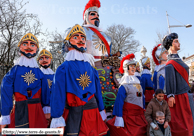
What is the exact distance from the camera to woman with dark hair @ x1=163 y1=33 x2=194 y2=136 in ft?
10.6

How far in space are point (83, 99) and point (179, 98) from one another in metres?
1.97

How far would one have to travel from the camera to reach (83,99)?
2.48 meters

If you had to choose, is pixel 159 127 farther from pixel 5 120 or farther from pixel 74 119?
pixel 5 120

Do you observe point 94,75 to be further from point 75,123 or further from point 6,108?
point 6,108

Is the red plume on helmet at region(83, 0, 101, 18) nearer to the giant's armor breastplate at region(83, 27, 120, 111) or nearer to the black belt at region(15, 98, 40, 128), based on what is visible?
the giant's armor breastplate at region(83, 27, 120, 111)

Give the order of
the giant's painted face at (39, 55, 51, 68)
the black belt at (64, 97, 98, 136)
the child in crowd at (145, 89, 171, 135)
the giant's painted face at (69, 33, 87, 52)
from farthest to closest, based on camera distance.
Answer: the giant's painted face at (39, 55, 51, 68) < the child in crowd at (145, 89, 171, 135) < the giant's painted face at (69, 33, 87, 52) < the black belt at (64, 97, 98, 136)

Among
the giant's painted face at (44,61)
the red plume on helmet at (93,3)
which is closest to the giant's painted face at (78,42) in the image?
the red plume on helmet at (93,3)

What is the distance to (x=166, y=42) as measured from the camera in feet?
11.9

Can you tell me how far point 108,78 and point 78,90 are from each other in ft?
6.82

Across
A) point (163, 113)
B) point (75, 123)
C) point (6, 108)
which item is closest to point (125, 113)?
point (163, 113)

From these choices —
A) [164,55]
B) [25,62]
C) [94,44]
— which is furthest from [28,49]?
[164,55]

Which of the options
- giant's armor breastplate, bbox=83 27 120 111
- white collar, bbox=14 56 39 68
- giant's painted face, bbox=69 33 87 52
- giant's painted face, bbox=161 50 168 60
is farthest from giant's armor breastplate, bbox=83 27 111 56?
giant's painted face, bbox=161 50 168 60

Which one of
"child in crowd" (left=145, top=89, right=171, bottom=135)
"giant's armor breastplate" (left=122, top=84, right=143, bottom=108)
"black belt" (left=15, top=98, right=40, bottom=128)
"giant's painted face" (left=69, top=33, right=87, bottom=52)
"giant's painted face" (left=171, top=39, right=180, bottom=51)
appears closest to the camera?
"giant's painted face" (left=69, top=33, right=87, bottom=52)

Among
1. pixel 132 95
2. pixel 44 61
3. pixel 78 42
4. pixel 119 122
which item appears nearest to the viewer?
pixel 78 42
